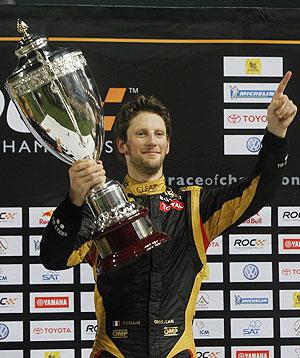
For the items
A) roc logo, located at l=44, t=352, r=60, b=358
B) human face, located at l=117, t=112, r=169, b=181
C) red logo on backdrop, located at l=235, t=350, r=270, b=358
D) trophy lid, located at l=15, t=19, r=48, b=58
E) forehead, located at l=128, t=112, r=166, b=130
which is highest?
trophy lid, located at l=15, t=19, r=48, b=58

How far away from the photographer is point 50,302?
357 centimetres

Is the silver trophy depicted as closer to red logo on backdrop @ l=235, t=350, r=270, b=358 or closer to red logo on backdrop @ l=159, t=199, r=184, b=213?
red logo on backdrop @ l=159, t=199, r=184, b=213

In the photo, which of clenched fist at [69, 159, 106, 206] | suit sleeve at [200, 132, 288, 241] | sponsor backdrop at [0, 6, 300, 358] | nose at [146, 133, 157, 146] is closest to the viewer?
clenched fist at [69, 159, 106, 206]

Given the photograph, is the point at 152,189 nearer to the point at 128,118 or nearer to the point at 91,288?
the point at 128,118

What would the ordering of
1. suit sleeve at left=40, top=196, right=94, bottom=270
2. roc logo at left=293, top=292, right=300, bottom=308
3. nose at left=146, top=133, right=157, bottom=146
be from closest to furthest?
suit sleeve at left=40, top=196, right=94, bottom=270
nose at left=146, top=133, right=157, bottom=146
roc logo at left=293, top=292, right=300, bottom=308

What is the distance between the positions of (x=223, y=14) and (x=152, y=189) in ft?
4.47

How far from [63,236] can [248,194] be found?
2.01 ft

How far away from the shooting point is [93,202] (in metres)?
2.30

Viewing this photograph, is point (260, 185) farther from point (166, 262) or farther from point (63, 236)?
point (63, 236)

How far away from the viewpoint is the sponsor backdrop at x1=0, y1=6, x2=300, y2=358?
3551 mm

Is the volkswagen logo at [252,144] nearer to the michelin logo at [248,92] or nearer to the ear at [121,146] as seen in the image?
the michelin logo at [248,92]

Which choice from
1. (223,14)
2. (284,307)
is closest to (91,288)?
(284,307)

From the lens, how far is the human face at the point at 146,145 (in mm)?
2514

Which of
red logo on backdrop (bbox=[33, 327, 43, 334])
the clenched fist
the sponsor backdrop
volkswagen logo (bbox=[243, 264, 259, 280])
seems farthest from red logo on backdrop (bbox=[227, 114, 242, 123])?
the clenched fist
